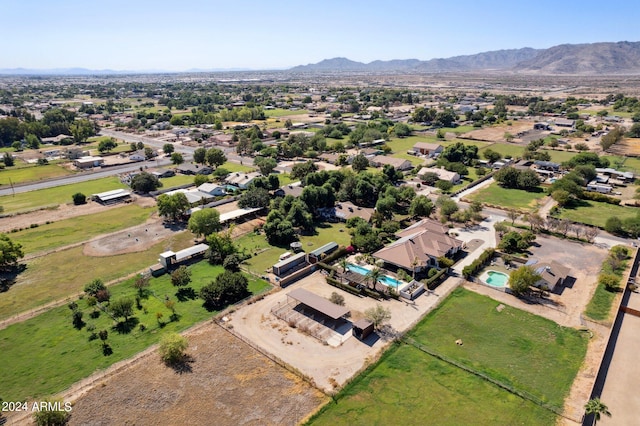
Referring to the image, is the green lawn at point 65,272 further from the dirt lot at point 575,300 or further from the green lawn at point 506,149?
the green lawn at point 506,149

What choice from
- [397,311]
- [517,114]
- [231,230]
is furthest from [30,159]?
[517,114]

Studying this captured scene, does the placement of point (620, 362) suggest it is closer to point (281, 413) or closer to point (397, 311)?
point (397, 311)

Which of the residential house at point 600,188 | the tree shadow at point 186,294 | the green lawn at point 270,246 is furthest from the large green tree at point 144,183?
the residential house at point 600,188

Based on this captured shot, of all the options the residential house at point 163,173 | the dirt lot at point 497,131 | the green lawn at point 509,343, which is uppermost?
the dirt lot at point 497,131

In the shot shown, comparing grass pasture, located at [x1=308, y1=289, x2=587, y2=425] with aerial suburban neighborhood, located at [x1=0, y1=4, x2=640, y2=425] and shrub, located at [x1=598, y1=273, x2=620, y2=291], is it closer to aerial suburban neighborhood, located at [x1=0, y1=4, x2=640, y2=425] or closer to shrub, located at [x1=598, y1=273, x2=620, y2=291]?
aerial suburban neighborhood, located at [x1=0, y1=4, x2=640, y2=425]

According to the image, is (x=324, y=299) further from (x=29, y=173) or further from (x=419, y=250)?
(x=29, y=173)

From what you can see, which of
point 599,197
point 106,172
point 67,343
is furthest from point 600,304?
point 106,172
